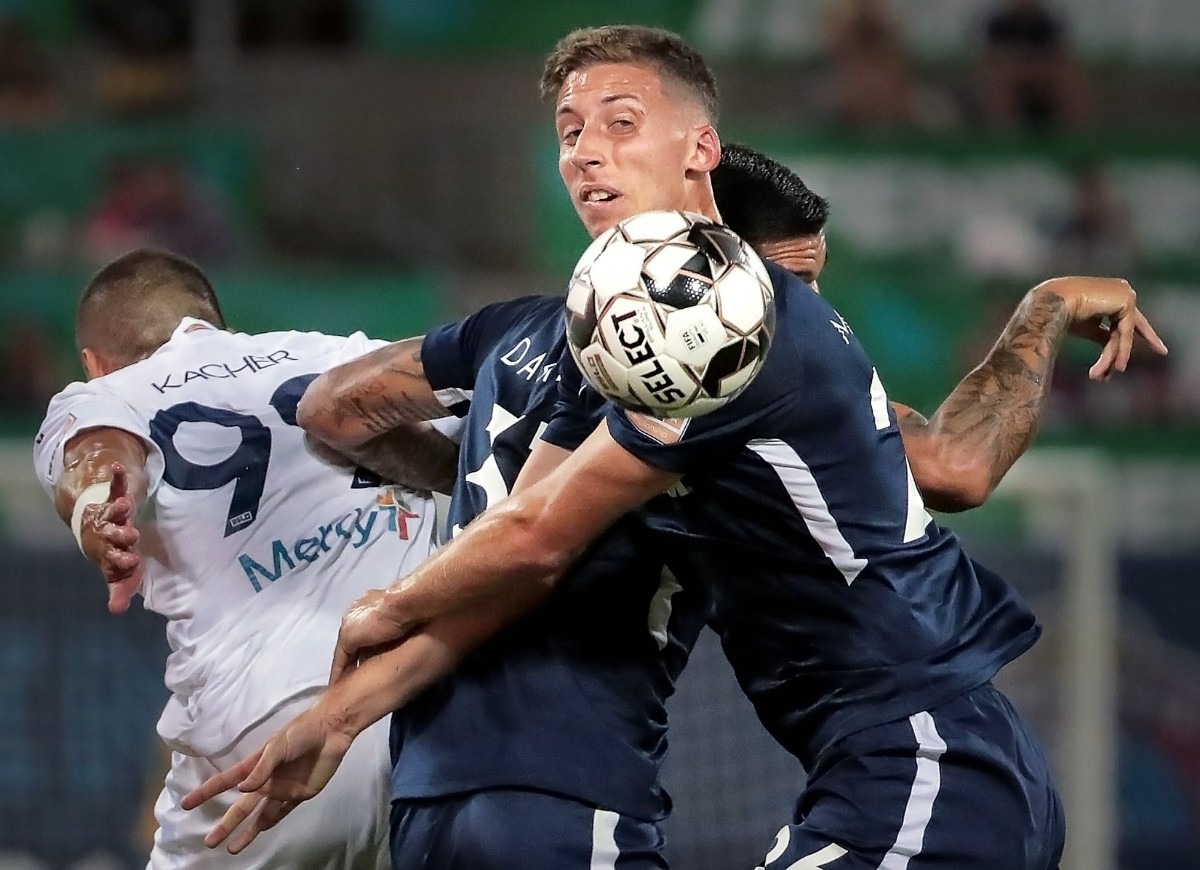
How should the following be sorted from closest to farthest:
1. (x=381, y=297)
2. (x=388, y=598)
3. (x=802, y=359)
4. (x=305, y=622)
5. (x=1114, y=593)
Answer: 1. (x=802, y=359)
2. (x=388, y=598)
3. (x=305, y=622)
4. (x=1114, y=593)
5. (x=381, y=297)

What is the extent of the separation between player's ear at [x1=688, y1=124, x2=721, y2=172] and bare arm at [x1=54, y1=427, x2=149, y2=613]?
1.38 m

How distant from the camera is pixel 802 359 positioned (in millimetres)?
3471

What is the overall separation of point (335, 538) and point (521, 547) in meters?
1.42

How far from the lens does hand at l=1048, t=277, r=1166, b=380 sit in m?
4.20

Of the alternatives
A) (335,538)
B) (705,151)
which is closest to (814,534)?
(705,151)

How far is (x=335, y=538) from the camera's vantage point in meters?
4.87

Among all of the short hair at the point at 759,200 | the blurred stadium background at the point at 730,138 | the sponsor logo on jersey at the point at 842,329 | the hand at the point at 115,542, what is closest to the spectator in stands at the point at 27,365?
the blurred stadium background at the point at 730,138

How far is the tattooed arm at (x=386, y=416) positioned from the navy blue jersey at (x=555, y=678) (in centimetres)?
51

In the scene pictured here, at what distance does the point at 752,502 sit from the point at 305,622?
167cm

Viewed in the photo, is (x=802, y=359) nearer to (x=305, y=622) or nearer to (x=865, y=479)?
(x=865, y=479)

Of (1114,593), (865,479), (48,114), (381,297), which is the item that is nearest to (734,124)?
Answer: (381,297)

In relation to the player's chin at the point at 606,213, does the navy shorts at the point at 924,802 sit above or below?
below

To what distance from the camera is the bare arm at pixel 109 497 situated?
3.87 meters

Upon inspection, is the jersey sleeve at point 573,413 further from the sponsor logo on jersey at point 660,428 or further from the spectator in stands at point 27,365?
the spectator in stands at point 27,365
